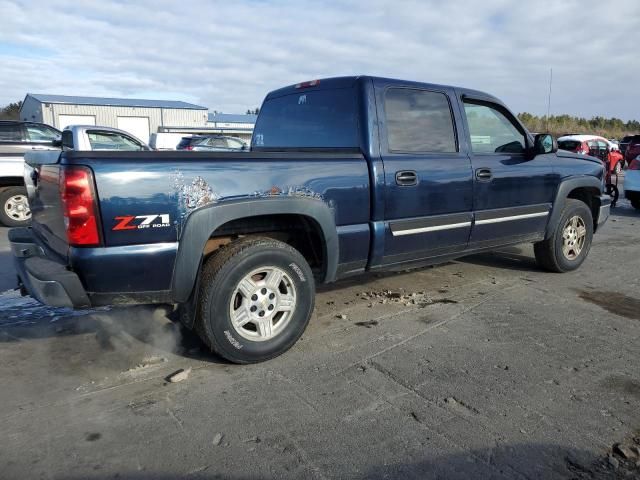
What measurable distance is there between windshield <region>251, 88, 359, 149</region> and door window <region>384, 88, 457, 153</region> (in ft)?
1.04

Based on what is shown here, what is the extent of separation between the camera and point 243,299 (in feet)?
11.3

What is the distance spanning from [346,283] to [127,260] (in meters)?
2.79

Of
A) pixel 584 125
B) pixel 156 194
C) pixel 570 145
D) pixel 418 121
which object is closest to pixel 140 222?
pixel 156 194

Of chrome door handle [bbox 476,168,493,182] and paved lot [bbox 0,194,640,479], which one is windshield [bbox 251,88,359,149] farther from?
paved lot [bbox 0,194,640,479]

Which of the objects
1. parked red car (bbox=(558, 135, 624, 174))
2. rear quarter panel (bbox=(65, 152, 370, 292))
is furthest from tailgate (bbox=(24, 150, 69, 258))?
parked red car (bbox=(558, 135, 624, 174))

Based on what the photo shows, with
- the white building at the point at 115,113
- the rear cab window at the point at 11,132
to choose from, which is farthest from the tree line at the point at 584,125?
the rear cab window at the point at 11,132

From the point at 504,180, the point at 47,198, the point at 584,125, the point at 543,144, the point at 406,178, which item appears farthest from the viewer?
the point at 584,125

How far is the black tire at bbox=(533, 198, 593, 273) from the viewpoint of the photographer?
18.5 feet

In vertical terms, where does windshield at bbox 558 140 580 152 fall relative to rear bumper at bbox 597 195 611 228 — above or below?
above

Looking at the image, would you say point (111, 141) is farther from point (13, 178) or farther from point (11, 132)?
point (13, 178)

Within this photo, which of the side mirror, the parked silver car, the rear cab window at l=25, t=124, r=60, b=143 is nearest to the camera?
the side mirror

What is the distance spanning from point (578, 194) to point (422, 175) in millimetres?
2882

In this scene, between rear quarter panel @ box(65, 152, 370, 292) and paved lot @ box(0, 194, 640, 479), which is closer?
paved lot @ box(0, 194, 640, 479)

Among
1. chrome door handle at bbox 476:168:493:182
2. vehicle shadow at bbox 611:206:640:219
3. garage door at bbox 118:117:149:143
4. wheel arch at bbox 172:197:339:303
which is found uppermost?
garage door at bbox 118:117:149:143
